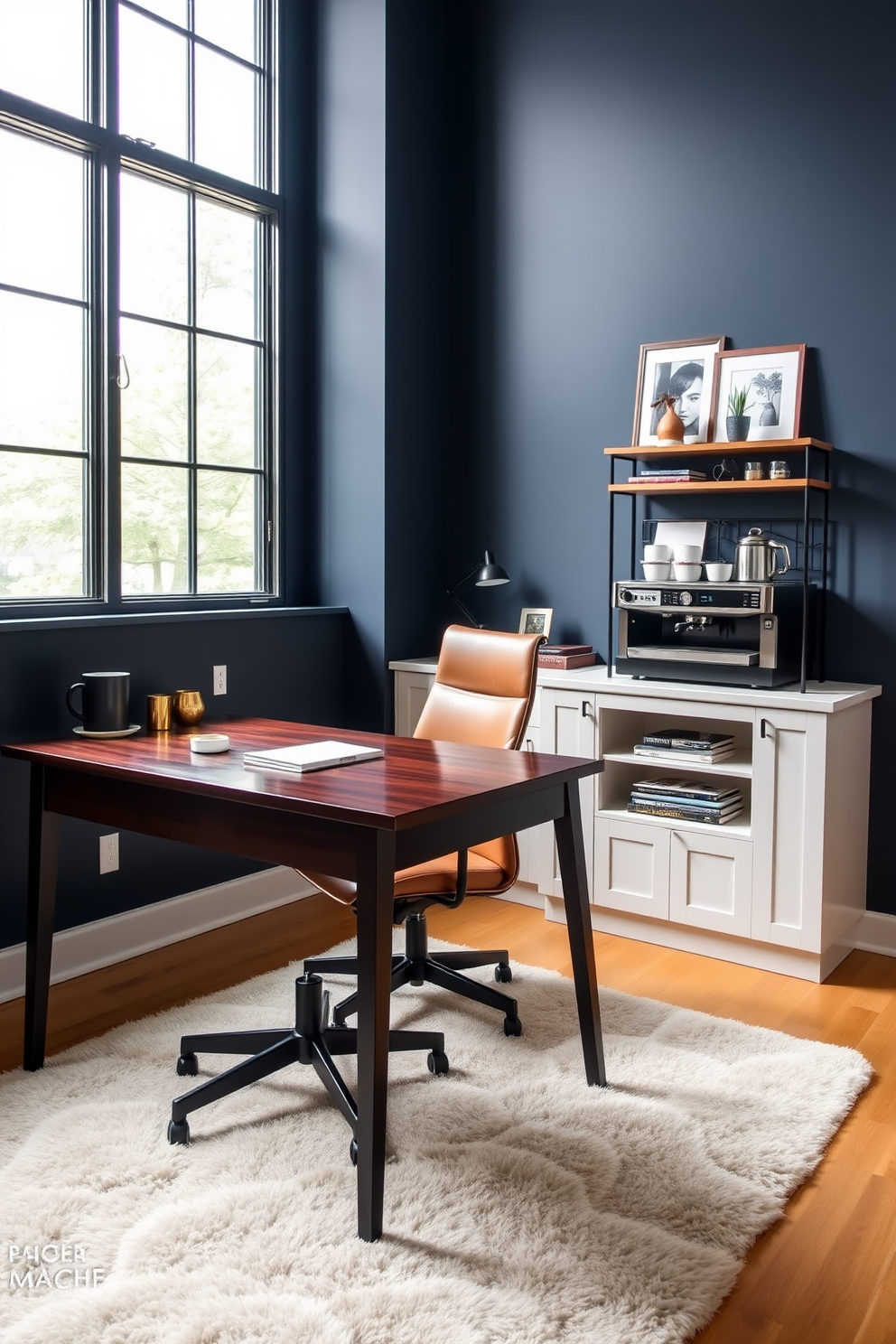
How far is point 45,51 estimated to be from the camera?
3209 mm

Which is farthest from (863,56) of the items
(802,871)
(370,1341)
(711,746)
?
(370,1341)

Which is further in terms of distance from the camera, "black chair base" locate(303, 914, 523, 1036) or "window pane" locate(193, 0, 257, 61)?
"window pane" locate(193, 0, 257, 61)

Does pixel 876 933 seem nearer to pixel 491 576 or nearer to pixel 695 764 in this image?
pixel 695 764

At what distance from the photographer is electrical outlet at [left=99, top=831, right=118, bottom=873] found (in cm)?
328

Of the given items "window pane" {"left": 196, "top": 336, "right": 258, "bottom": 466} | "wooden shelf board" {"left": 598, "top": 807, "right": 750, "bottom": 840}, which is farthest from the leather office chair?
"window pane" {"left": 196, "top": 336, "right": 258, "bottom": 466}

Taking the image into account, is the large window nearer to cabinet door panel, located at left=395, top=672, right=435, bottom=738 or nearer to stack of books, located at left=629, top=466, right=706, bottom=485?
cabinet door panel, located at left=395, top=672, right=435, bottom=738

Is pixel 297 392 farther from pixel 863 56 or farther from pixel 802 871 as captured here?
pixel 802 871

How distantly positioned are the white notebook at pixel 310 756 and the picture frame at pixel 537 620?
1.60 meters

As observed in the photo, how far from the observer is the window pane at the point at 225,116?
3.72 m

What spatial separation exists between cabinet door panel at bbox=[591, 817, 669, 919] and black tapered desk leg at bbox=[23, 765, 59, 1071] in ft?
5.50

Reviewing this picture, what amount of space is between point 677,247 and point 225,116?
5.30 feet

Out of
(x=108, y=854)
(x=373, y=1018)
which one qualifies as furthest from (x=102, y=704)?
(x=373, y=1018)

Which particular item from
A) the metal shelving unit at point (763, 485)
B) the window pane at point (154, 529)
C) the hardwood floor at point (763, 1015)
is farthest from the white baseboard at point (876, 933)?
the window pane at point (154, 529)

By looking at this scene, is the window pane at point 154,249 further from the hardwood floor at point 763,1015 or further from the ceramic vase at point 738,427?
the hardwood floor at point 763,1015
